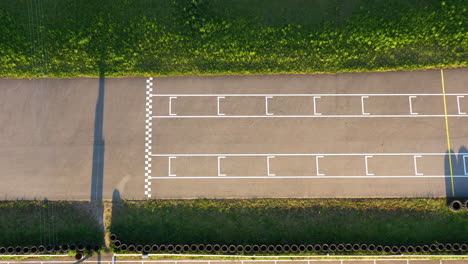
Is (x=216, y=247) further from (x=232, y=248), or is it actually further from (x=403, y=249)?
(x=403, y=249)

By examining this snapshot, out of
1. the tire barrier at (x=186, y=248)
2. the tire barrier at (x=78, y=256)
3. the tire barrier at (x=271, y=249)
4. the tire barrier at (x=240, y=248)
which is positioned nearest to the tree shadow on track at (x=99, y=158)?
the tire barrier at (x=78, y=256)

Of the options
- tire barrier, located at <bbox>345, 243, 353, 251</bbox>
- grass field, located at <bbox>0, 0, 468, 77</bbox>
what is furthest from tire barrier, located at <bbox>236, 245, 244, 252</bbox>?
grass field, located at <bbox>0, 0, 468, 77</bbox>

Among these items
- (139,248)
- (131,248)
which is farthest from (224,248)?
(131,248)

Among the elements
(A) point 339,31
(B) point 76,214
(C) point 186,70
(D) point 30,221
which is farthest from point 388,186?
(D) point 30,221

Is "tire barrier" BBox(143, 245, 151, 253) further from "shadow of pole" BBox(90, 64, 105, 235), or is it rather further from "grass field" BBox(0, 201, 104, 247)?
"shadow of pole" BBox(90, 64, 105, 235)

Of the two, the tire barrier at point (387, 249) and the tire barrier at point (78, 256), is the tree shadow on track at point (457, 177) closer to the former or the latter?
the tire barrier at point (387, 249)

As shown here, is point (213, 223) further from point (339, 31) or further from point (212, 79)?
point (339, 31)
